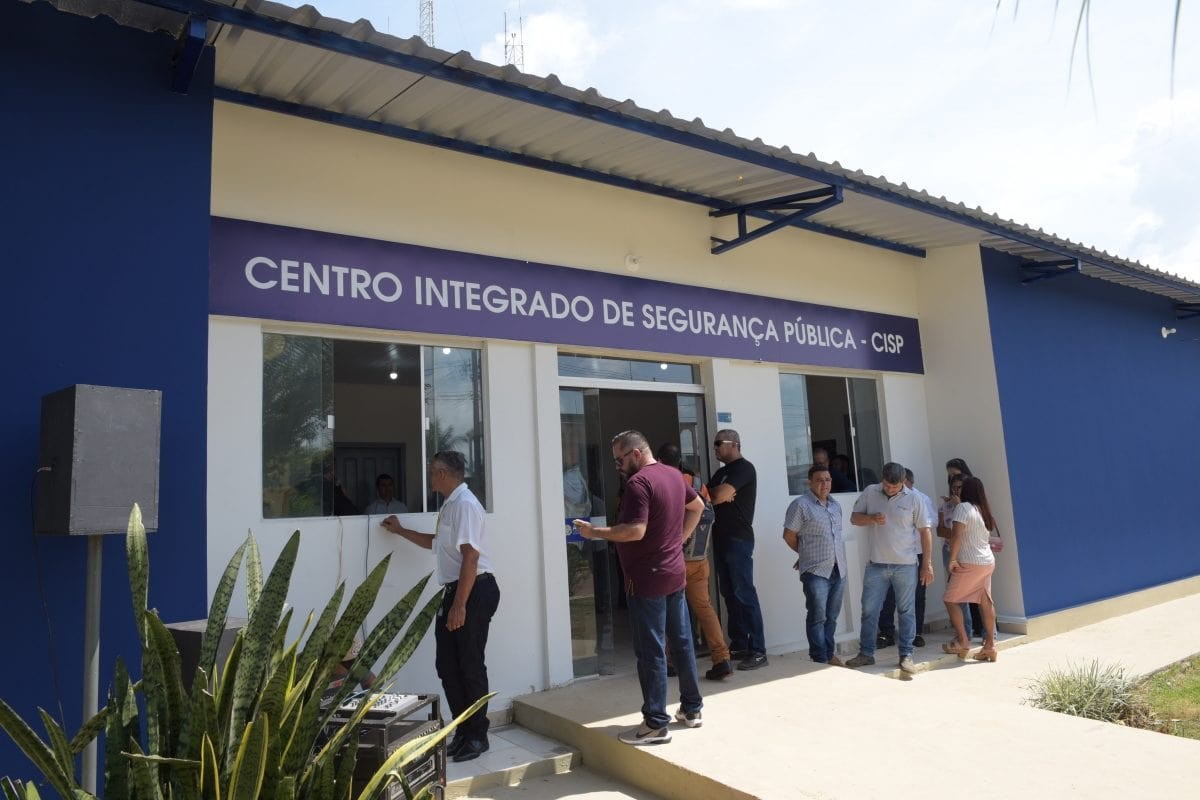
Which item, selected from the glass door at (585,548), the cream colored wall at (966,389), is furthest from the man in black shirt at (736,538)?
the cream colored wall at (966,389)

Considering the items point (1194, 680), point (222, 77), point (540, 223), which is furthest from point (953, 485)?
point (222, 77)

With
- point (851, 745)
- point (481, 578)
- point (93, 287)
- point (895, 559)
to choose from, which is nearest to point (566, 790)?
point (481, 578)

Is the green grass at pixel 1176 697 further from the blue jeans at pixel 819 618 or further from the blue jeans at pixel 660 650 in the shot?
the blue jeans at pixel 660 650

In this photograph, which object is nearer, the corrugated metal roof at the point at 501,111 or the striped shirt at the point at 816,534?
the corrugated metal roof at the point at 501,111

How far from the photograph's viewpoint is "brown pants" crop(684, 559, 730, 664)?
18.8 feet

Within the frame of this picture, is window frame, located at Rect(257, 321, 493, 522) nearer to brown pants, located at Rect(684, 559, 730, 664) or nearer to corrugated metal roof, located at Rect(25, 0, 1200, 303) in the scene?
corrugated metal roof, located at Rect(25, 0, 1200, 303)

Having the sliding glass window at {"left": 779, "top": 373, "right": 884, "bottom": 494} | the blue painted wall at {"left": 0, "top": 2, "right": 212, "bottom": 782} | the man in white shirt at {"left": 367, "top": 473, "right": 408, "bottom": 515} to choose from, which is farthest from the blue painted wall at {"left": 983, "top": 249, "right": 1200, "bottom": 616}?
the blue painted wall at {"left": 0, "top": 2, "right": 212, "bottom": 782}

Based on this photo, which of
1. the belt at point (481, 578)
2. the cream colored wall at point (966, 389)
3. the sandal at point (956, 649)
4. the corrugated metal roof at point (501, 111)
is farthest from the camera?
the cream colored wall at point (966, 389)

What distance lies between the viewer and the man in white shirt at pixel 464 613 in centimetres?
465

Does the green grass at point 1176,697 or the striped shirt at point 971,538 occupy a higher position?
the striped shirt at point 971,538

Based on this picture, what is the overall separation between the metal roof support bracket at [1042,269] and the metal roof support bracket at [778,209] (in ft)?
11.5

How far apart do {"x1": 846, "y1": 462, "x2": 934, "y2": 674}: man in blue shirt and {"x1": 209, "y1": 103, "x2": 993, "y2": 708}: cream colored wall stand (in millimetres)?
797

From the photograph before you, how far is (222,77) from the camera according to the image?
482 centimetres

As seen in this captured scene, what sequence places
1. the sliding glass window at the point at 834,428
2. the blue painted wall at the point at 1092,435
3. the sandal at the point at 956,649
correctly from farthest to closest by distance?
the blue painted wall at the point at 1092,435
the sliding glass window at the point at 834,428
the sandal at the point at 956,649
